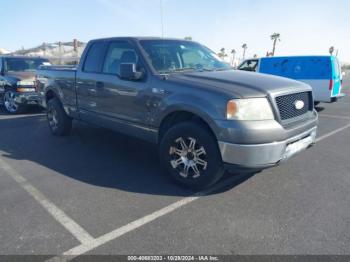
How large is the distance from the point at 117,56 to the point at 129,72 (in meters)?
0.88

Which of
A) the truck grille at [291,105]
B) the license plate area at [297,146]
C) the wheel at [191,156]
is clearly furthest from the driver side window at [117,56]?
the license plate area at [297,146]

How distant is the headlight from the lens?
9.90ft

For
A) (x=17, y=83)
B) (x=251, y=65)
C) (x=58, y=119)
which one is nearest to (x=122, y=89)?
(x=58, y=119)

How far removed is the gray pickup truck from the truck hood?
11 mm

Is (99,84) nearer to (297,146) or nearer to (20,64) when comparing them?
(297,146)

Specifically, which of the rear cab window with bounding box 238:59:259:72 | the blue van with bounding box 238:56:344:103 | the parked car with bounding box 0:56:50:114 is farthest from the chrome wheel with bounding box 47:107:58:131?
the rear cab window with bounding box 238:59:259:72

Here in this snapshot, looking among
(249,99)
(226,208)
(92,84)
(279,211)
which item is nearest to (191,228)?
(226,208)

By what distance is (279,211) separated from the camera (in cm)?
304

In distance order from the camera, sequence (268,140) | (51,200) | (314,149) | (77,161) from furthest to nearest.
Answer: (314,149), (77,161), (51,200), (268,140)

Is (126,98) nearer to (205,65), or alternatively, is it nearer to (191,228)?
(205,65)

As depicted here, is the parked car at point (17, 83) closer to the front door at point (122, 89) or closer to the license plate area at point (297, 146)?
the front door at point (122, 89)

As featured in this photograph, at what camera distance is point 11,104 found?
8.95 m

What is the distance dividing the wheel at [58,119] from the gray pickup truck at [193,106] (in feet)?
3.29

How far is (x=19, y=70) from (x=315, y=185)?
922 cm
